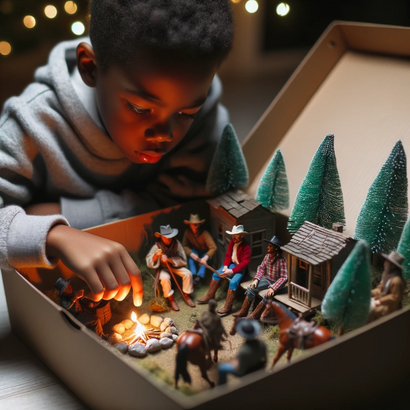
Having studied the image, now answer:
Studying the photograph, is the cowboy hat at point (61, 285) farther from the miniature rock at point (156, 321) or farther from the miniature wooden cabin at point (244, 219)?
the miniature wooden cabin at point (244, 219)

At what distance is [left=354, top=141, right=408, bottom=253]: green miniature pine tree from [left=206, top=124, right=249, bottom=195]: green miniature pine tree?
0.37 metres

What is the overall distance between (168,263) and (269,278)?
0.83 feet

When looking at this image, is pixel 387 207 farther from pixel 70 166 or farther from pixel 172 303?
pixel 70 166

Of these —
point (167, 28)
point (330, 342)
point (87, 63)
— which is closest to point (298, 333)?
point (330, 342)

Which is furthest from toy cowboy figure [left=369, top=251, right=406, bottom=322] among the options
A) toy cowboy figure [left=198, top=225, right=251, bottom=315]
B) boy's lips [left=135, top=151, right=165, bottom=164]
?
boy's lips [left=135, top=151, right=165, bottom=164]

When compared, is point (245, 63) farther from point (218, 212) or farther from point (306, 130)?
point (218, 212)

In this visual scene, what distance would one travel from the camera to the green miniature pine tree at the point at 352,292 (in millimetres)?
875

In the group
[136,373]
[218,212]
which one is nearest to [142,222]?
[218,212]

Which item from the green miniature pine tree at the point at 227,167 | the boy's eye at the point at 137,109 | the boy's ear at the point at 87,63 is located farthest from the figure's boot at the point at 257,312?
the boy's ear at the point at 87,63

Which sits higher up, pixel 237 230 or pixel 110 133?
pixel 110 133

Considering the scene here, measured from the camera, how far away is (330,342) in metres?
0.83

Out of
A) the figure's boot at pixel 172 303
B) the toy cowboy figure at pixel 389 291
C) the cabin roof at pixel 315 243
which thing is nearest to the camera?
the toy cowboy figure at pixel 389 291

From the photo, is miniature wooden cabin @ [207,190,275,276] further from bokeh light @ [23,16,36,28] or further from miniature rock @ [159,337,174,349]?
bokeh light @ [23,16,36,28]

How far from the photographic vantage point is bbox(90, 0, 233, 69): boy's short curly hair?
97 centimetres
